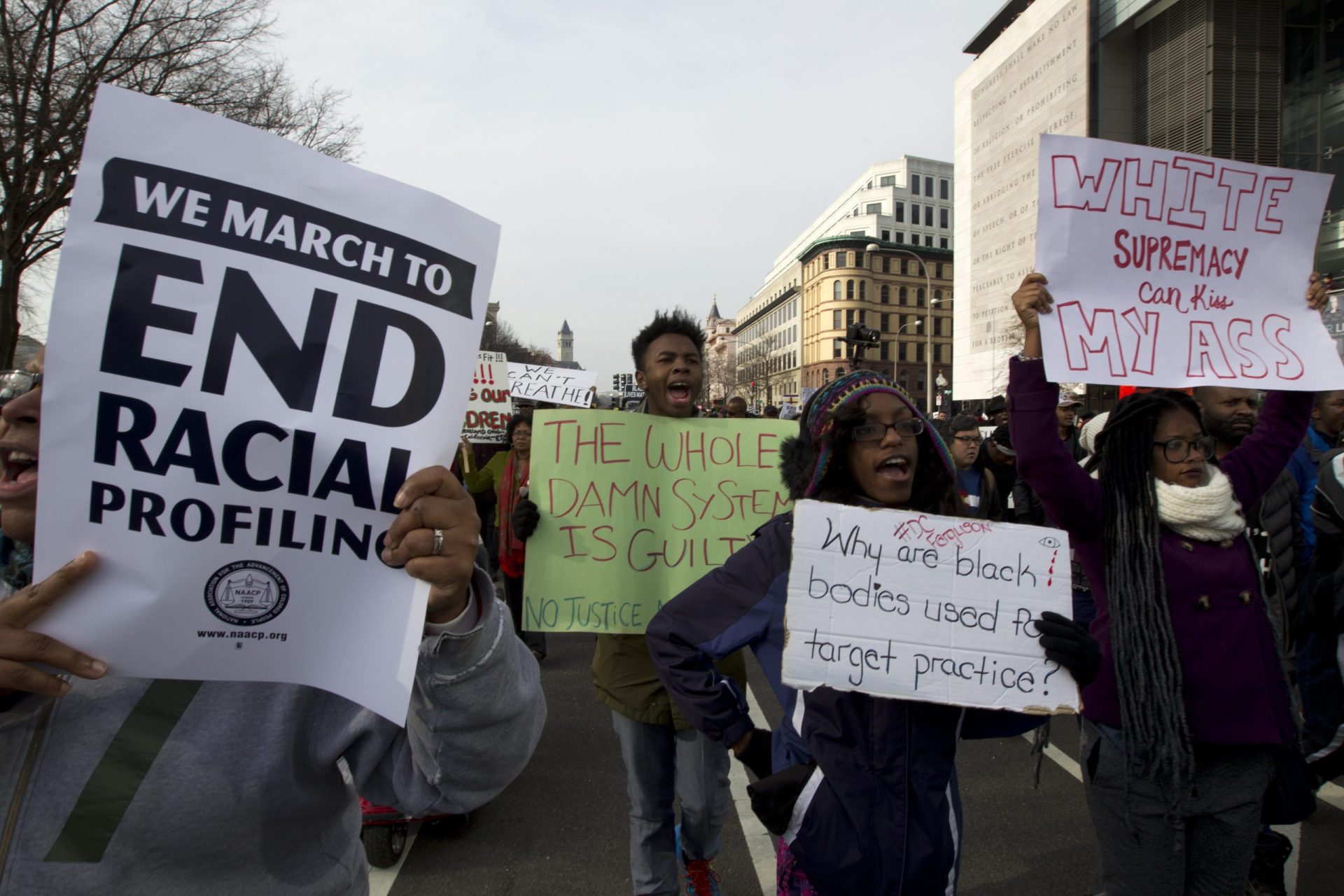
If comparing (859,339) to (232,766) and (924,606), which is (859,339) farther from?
(232,766)

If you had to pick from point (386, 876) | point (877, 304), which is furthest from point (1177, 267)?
point (877, 304)

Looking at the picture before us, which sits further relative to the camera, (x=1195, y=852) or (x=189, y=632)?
(x=1195, y=852)

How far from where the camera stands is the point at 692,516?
11.5 feet

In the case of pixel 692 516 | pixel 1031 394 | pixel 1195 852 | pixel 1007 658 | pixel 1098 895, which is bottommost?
pixel 1098 895

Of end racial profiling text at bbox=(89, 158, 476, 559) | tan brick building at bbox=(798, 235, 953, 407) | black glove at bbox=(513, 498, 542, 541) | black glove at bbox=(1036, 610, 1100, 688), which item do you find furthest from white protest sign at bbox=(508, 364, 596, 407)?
tan brick building at bbox=(798, 235, 953, 407)

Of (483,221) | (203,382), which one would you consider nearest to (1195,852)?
(483,221)

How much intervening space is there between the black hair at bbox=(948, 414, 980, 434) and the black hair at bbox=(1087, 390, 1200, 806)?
3.87 metres

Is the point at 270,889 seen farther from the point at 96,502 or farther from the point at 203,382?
the point at 203,382

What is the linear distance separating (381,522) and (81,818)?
615mm

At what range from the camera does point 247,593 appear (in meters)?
1.19

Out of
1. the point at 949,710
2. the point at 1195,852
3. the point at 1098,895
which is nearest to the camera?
the point at 949,710

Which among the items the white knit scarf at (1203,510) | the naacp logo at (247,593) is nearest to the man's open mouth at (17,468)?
the naacp logo at (247,593)

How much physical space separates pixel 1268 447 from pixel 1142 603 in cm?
78

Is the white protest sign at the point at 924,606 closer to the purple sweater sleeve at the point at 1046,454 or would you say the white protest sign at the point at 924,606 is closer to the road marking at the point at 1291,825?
the purple sweater sleeve at the point at 1046,454
